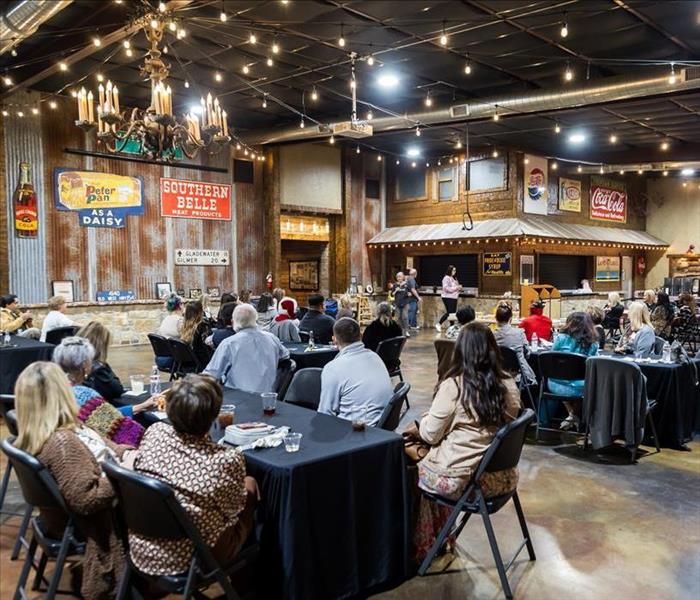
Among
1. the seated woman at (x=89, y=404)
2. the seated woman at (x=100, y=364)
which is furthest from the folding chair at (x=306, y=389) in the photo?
the seated woman at (x=89, y=404)

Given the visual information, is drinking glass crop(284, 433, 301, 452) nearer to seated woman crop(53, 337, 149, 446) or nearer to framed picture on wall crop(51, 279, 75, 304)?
seated woman crop(53, 337, 149, 446)

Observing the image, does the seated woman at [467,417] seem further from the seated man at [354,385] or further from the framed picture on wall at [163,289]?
the framed picture on wall at [163,289]

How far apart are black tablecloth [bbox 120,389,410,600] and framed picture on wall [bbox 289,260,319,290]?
13.2 m

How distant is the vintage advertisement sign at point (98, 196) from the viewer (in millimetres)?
10531

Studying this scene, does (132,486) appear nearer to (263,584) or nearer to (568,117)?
(263,584)

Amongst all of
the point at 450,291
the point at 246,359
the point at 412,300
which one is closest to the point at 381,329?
the point at 246,359

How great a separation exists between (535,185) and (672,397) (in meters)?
10.1

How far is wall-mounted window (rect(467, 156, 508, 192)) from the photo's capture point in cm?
1398

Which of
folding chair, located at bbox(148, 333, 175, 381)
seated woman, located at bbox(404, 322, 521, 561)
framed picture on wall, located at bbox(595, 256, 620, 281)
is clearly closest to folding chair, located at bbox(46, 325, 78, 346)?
folding chair, located at bbox(148, 333, 175, 381)

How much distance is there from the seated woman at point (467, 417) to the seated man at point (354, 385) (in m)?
0.53

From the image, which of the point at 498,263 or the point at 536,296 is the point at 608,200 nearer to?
the point at 498,263

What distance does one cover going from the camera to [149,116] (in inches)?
→ 213

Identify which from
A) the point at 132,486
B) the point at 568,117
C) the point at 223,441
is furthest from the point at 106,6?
the point at 568,117

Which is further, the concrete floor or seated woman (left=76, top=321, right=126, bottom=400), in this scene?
seated woman (left=76, top=321, right=126, bottom=400)
